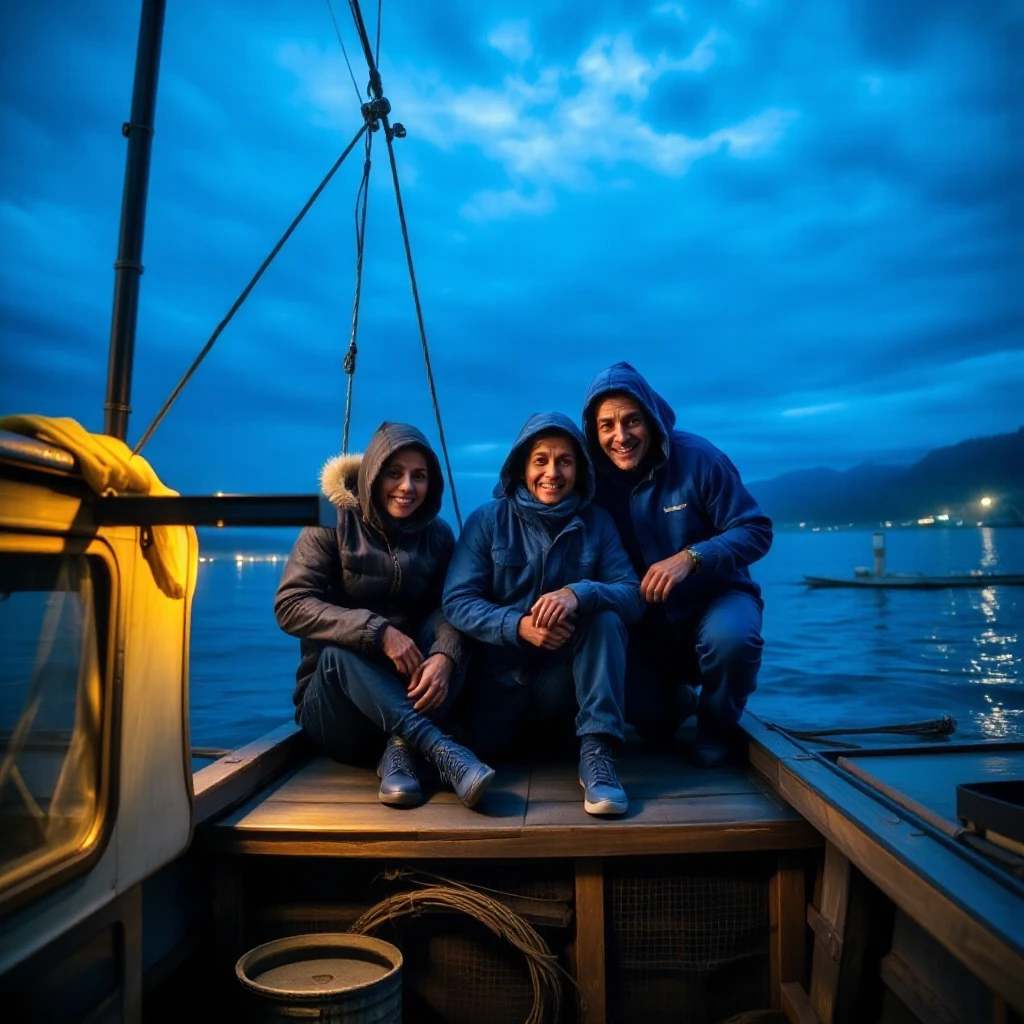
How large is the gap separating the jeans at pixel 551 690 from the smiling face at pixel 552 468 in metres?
0.43

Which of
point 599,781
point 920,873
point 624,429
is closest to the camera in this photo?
point 920,873

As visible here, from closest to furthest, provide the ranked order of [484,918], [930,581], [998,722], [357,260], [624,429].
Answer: [484,918] → [624,429] → [357,260] → [998,722] → [930,581]

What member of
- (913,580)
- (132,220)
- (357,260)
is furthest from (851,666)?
(132,220)

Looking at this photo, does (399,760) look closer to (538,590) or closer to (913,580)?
(538,590)

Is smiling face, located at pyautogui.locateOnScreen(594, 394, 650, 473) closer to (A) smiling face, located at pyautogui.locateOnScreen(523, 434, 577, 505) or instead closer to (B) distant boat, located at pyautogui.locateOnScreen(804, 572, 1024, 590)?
(A) smiling face, located at pyautogui.locateOnScreen(523, 434, 577, 505)

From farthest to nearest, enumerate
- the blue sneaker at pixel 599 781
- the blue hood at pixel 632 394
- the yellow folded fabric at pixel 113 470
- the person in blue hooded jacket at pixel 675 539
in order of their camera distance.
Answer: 1. the blue hood at pixel 632 394
2. the person in blue hooded jacket at pixel 675 539
3. the blue sneaker at pixel 599 781
4. the yellow folded fabric at pixel 113 470

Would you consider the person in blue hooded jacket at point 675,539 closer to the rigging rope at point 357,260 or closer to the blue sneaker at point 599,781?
the blue sneaker at point 599,781

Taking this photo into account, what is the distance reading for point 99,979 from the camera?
5.18 feet

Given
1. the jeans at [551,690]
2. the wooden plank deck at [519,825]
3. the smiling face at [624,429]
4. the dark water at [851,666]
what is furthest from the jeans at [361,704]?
the dark water at [851,666]

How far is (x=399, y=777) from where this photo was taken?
7.55 feet

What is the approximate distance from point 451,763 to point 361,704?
34 cm

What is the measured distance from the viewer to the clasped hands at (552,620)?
2361mm

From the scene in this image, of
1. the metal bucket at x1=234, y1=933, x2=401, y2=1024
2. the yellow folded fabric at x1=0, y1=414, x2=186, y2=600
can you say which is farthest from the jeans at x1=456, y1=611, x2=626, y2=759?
the yellow folded fabric at x1=0, y1=414, x2=186, y2=600

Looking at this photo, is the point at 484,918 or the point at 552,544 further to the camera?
the point at 552,544
